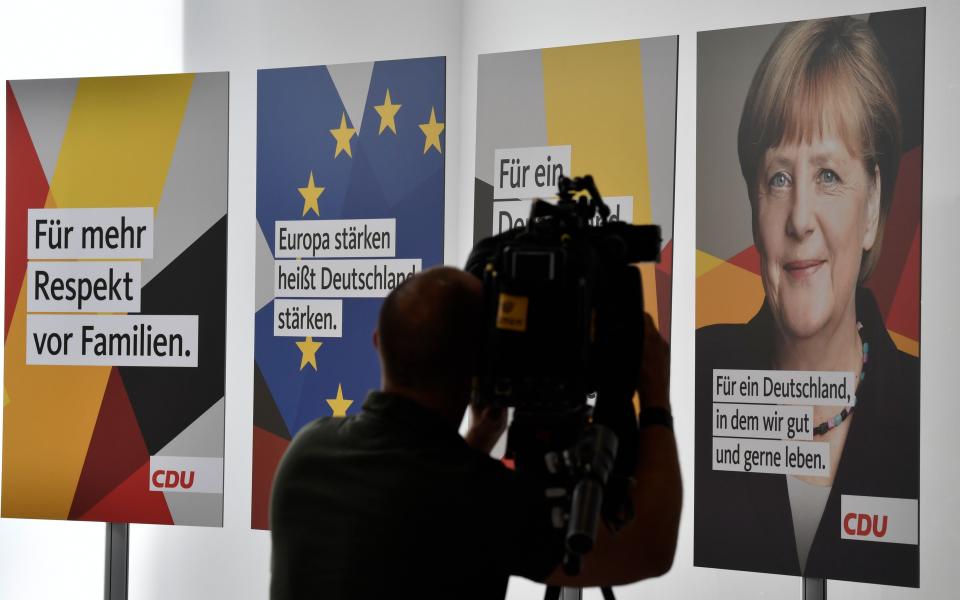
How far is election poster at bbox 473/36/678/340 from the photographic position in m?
2.64

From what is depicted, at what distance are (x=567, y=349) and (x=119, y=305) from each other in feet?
7.21

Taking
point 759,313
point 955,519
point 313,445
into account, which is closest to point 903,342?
point 759,313

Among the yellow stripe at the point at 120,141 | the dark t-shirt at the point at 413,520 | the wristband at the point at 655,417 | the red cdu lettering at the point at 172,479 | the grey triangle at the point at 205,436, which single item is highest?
the yellow stripe at the point at 120,141

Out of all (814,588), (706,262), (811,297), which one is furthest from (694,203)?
(814,588)

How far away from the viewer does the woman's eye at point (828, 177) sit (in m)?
2.50

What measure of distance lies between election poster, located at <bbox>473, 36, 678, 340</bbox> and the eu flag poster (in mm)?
171

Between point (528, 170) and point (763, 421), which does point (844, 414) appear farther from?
point (528, 170)

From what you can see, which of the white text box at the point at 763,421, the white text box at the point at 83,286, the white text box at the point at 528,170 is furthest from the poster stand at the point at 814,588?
the white text box at the point at 83,286

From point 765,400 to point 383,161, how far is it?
128cm

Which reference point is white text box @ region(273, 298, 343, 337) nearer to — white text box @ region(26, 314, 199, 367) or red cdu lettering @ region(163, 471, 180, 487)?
white text box @ region(26, 314, 199, 367)

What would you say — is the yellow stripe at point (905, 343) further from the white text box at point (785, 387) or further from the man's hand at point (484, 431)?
the man's hand at point (484, 431)

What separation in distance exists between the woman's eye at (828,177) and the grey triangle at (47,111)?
2.27 metres

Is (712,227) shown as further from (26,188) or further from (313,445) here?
(26,188)

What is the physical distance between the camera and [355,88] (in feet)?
9.55
